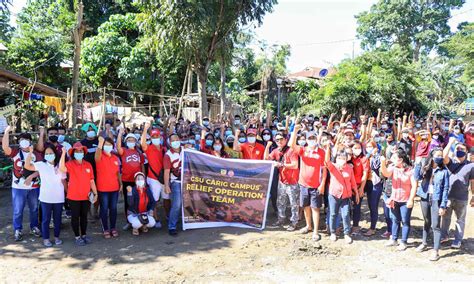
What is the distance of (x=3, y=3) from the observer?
11.6 meters

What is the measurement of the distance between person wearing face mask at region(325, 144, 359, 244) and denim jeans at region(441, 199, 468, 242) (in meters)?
1.35

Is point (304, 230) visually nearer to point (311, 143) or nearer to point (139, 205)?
point (311, 143)

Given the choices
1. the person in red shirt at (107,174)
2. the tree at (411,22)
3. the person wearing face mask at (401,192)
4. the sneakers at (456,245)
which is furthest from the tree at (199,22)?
the tree at (411,22)

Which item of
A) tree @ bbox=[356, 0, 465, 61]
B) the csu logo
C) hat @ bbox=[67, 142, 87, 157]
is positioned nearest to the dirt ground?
the csu logo

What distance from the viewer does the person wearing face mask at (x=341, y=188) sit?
6109 millimetres

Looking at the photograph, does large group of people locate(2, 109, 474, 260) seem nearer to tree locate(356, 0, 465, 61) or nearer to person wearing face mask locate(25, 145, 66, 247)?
person wearing face mask locate(25, 145, 66, 247)

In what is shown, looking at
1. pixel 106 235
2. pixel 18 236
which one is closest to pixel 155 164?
pixel 106 235

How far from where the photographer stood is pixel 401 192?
5.76 meters

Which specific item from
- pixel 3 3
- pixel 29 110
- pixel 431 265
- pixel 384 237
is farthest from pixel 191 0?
pixel 431 265

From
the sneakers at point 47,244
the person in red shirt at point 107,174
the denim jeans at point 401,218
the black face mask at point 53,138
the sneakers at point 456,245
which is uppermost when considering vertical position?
the black face mask at point 53,138

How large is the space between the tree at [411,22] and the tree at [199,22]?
31.5 meters

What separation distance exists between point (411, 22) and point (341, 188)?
4372 cm

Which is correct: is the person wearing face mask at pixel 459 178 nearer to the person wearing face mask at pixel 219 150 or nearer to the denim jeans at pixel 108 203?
the person wearing face mask at pixel 219 150

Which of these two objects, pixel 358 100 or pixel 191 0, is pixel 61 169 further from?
pixel 358 100
